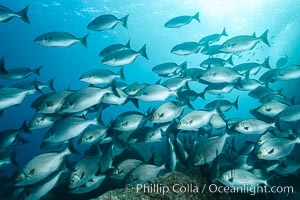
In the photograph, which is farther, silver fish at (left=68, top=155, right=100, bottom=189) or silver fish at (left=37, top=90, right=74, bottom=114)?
silver fish at (left=37, top=90, right=74, bottom=114)

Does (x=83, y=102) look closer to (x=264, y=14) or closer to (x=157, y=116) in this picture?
(x=157, y=116)

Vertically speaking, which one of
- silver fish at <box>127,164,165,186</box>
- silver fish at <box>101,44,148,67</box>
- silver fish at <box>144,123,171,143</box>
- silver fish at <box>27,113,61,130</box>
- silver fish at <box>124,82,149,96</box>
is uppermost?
silver fish at <box>101,44,148,67</box>

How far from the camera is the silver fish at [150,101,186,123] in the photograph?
5.77 metres

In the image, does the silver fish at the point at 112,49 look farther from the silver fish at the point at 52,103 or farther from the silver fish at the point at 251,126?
the silver fish at the point at 251,126

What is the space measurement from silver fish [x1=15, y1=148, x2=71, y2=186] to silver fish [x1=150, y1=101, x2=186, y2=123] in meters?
2.10

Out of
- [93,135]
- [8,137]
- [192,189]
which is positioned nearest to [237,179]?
[192,189]

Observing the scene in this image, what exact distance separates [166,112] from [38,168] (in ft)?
8.89

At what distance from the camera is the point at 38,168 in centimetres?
441

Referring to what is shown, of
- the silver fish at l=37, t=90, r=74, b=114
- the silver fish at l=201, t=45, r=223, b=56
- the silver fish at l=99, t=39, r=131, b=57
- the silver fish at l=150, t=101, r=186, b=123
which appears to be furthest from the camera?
the silver fish at l=201, t=45, r=223, b=56

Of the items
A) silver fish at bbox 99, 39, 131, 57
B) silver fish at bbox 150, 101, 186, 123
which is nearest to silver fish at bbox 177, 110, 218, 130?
silver fish at bbox 150, 101, 186, 123

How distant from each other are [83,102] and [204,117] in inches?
94.7

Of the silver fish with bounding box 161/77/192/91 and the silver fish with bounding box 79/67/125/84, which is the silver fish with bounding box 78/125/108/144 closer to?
the silver fish with bounding box 79/67/125/84

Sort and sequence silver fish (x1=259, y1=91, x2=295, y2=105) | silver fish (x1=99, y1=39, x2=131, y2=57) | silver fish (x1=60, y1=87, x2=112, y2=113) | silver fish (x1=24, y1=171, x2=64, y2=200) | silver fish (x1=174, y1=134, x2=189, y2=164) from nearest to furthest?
silver fish (x1=174, y1=134, x2=189, y2=164), silver fish (x1=24, y1=171, x2=64, y2=200), silver fish (x1=60, y1=87, x2=112, y2=113), silver fish (x1=259, y1=91, x2=295, y2=105), silver fish (x1=99, y1=39, x2=131, y2=57)

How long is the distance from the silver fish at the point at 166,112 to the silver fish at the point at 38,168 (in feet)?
6.89
